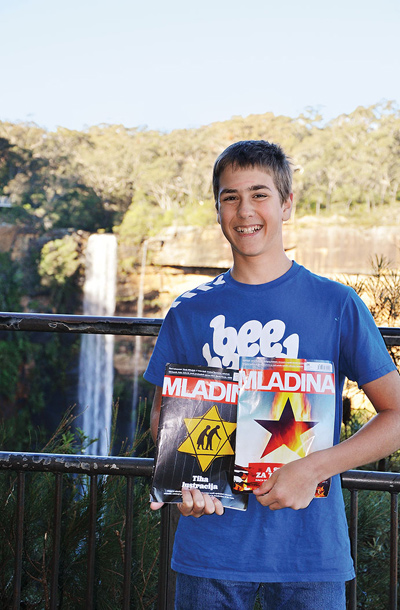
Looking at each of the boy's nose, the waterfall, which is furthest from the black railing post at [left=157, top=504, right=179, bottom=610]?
the waterfall

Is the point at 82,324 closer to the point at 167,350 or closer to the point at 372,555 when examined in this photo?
the point at 167,350

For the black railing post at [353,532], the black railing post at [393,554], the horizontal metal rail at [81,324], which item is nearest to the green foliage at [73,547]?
the horizontal metal rail at [81,324]

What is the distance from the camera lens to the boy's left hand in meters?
1.09

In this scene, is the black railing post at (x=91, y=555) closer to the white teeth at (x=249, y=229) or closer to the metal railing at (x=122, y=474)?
the metal railing at (x=122, y=474)

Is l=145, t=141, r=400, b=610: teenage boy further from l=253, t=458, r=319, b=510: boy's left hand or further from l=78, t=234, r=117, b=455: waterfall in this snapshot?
l=78, t=234, r=117, b=455: waterfall

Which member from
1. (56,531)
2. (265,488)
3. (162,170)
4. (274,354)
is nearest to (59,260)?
(162,170)

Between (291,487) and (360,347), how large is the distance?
11.9 inches

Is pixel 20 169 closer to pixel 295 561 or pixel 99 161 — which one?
pixel 99 161

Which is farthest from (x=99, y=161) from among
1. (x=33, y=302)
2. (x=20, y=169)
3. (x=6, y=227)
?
(x=33, y=302)

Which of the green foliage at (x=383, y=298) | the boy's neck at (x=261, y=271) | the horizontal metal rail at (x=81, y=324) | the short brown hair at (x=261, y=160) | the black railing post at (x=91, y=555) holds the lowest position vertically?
the black railing post at (x=91, y=555)

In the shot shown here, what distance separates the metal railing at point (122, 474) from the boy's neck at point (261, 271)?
490 millimetres

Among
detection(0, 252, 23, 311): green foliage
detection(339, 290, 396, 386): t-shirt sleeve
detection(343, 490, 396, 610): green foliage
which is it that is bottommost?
detection(343, 490, 396, 610): green foliage

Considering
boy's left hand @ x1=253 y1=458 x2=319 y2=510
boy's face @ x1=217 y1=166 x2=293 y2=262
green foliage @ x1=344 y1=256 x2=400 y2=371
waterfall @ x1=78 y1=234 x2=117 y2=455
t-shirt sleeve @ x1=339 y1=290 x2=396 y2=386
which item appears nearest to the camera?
boy's left hand @ x1=253 y1=458 x2=319 y2=510

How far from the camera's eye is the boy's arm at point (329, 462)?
1093mm
